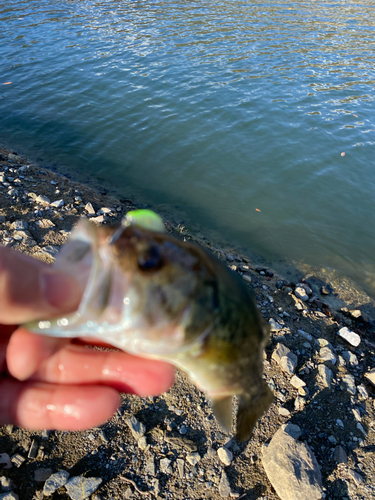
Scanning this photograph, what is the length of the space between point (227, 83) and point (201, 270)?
51.8ft

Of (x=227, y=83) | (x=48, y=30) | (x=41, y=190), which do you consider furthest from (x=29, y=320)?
(x=48, y=30)

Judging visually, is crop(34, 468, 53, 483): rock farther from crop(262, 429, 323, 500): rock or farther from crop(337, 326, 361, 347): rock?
crop(337, 326, 361, 347): rock

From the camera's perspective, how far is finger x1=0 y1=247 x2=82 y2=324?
2.35 metres

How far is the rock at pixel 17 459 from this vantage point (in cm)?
362

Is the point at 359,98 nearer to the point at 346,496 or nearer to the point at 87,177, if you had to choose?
the point at 87,177

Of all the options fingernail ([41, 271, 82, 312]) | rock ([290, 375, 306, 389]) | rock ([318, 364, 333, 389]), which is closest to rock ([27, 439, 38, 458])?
fingernail ([41, 271, 82, 312])

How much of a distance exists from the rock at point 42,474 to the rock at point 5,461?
311mm

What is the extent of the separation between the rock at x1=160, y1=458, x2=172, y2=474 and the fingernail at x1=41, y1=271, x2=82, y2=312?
2606 mm

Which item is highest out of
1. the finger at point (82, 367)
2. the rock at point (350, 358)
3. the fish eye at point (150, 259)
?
the fish eye at point (150, 259)

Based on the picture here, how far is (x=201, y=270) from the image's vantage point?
2.18 m

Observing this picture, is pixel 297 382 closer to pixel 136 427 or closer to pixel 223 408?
pixel 223 408

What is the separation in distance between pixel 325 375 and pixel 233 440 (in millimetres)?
1789

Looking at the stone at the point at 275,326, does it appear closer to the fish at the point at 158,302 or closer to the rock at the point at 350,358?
the rock at the point at 350,358

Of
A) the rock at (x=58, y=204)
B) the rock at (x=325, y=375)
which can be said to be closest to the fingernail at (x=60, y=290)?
the rock at (x=325, y=375)
